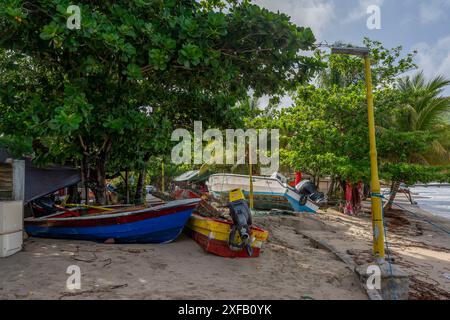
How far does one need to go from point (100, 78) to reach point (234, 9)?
321 cm

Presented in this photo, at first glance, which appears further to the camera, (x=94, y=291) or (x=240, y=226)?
(x=240, y=226)

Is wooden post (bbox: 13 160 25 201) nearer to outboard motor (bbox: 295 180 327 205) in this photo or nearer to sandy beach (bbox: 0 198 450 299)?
sandy beach (bbox: 0 198 450 299)

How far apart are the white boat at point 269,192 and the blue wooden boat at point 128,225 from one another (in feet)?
30.3

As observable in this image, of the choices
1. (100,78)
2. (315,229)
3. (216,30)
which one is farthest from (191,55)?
(315,229)

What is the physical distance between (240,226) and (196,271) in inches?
47.8

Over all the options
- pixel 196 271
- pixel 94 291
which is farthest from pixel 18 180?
pixel 196 271

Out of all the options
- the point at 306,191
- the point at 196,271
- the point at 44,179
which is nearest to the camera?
the point at 196,271

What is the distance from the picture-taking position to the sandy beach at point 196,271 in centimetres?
498

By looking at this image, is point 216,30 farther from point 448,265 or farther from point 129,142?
point 448,265

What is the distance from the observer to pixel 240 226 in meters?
6.86

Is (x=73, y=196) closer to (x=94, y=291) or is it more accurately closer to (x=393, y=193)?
(x=94, y=291)

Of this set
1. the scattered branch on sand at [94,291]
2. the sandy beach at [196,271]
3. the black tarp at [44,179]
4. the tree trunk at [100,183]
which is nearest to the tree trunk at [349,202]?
the sandy beach at [196,271]

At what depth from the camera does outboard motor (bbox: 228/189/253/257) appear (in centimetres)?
684

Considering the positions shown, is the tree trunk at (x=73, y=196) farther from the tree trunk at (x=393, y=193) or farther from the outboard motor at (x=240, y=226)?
the tree trunk at (x=393, y=193)
